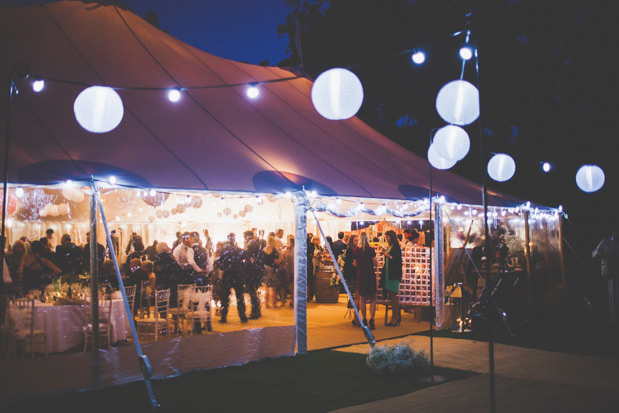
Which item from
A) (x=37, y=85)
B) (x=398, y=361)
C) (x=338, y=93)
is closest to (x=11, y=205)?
(x=37, y=85)

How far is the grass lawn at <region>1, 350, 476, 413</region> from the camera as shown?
4.66 m

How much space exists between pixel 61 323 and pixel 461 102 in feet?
15.1

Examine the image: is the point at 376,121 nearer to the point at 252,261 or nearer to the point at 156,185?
the point at 252,261

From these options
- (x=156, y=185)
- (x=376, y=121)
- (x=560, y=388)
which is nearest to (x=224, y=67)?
(x=156, y=185)

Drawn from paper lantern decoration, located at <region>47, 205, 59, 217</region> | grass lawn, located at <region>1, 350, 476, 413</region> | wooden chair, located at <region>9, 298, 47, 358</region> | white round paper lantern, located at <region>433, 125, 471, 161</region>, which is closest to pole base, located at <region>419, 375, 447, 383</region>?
grass lawn, located at <region>1, 350, 476, 413</region>

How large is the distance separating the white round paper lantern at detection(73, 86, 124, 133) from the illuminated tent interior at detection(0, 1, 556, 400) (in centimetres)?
60

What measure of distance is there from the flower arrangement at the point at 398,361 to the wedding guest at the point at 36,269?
3848 mm

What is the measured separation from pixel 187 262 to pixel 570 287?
890cm

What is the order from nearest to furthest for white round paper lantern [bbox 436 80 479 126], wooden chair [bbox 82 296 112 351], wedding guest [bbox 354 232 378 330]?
1. white round paper lantern [bbox 436 80 479 126]
2. wooden chair [bbox 82 296 112 351]
3. wedding guest [bbox 354 232 378 330]

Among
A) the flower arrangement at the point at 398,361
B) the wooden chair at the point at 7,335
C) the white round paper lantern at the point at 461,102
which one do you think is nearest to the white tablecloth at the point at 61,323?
the wooden chair at the point at 7,335

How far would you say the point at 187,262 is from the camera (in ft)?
28.0

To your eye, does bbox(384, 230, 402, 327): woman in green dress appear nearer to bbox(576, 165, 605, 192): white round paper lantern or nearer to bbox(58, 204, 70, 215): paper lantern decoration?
bbox(576, 165, 605, 192): white round paper lantern

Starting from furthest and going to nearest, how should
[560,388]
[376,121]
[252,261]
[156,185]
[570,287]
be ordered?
1. [376,121]
2. [570,287]
3. [252,261]
4. [156,185]
5. [560,388]

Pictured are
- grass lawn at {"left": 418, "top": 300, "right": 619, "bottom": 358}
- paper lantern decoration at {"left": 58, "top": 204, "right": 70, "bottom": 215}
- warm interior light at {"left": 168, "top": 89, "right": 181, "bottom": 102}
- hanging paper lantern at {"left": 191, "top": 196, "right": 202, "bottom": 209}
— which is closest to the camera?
warm interior light at {"left": 168, "top": 89, "right": 181, "bottom": 102}
